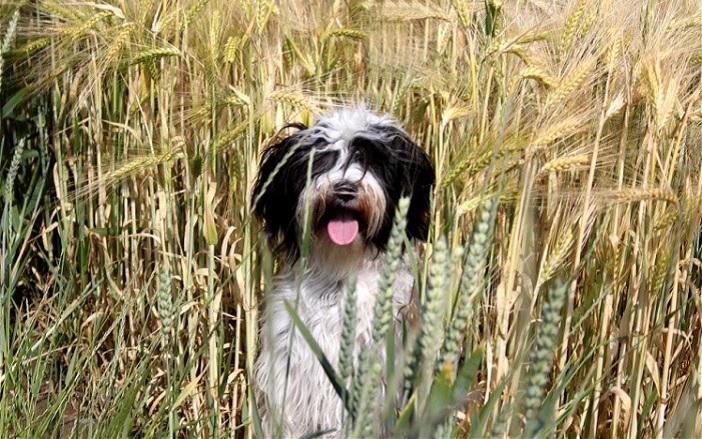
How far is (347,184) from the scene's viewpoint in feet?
9.21

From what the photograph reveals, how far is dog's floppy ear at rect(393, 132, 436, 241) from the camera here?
298 centimetres

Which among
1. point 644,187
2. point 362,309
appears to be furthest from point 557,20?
point 362,309

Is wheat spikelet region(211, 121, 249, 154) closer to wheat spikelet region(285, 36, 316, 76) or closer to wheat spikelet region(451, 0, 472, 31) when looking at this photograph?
wheat spikelet region(285, 36, 316, 76)

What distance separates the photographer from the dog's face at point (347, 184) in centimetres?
283

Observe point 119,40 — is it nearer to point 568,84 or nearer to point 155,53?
point 155,53

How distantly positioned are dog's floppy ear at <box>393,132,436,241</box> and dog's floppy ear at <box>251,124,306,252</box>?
0.32m

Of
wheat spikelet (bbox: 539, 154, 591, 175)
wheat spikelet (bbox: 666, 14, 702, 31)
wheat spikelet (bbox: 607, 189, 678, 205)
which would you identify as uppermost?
wheat spikelet (bbox: 666, 14, 702, 31)

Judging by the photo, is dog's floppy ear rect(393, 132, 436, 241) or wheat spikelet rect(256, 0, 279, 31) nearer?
wheat spikelet rect(256, 0, 279, 31)

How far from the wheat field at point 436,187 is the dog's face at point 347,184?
11 cm

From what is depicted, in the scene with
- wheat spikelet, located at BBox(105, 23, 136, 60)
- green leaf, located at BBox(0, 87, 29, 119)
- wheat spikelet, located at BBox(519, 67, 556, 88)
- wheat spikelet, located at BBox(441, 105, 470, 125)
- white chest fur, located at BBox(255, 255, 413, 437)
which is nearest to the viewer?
wheat spikelet, located at BBox(519, 67, 556, 88)

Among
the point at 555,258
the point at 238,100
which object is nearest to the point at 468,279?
the point at 555,258

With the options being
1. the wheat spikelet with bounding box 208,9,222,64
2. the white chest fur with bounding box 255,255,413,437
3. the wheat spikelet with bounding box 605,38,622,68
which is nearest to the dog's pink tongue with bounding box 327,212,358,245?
the white chest fur with bounding box 255,255,413,437

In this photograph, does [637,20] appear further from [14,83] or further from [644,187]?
[14,83]

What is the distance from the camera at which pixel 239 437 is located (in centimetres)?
328
